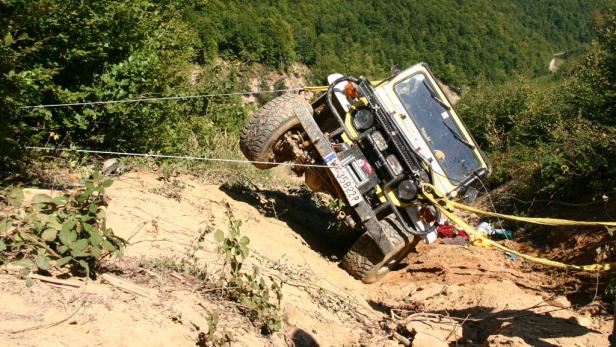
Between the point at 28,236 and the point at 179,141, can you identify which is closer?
the point at 28,236

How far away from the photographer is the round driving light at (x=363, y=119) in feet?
22.8

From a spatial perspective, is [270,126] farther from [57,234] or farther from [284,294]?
[57,234]

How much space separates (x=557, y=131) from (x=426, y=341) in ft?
22.9

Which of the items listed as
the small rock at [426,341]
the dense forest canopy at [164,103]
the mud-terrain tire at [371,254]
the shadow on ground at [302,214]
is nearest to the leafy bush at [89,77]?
the dense forest canopy at [164,103]

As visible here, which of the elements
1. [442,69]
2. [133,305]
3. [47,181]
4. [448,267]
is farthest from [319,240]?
[442,69]

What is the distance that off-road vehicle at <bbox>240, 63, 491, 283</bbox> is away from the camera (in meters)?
6.67

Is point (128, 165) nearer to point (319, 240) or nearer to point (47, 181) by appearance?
point (47, 181)

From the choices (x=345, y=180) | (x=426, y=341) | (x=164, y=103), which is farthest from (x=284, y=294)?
(x=164, y=103)

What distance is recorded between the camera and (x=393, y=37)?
55719 millimetres

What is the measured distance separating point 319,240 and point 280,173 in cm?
260

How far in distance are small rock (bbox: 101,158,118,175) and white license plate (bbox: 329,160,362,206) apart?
2208mm

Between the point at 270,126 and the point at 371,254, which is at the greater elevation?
the point at 270,126

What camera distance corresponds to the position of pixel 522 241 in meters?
9.36

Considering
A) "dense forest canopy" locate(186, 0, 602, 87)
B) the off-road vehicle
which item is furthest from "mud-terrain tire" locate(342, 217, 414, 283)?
"dense forest canopy" locate(186, 0, 602, 87)
